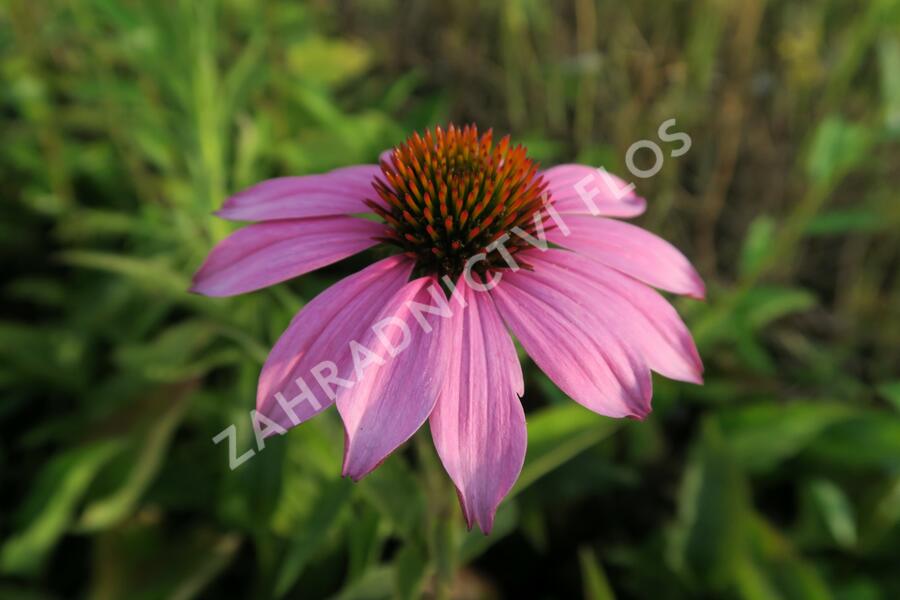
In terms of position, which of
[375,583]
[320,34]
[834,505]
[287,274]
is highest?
[320,34]

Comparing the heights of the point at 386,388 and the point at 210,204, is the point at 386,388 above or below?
below

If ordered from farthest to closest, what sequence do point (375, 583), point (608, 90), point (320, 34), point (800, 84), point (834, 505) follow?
point (320, 34)
point (608, 90)
point (800, 84)
point (834, 505)
point (375, 583)

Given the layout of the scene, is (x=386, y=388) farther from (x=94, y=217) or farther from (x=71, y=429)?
(x=94, y=217)

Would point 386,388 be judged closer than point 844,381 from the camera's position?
Yes

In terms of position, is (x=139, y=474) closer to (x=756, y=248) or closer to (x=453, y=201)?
(x=453, y=201)

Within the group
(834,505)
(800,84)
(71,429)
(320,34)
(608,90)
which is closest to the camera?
(834,505)

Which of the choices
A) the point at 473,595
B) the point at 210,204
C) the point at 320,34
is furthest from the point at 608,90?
the point at 473,595

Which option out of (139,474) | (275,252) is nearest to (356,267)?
(139,474)
